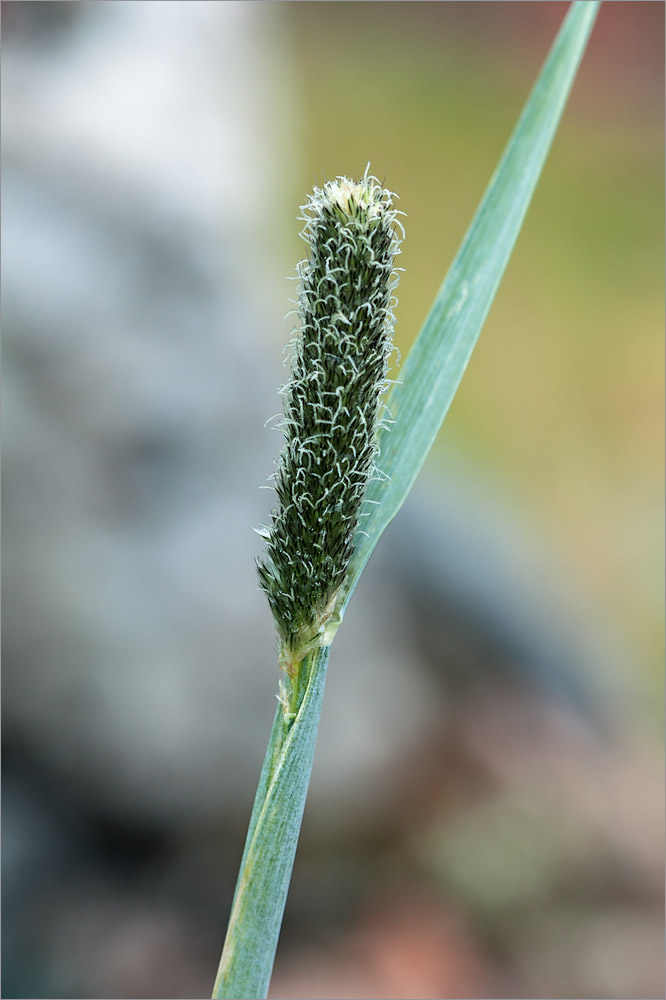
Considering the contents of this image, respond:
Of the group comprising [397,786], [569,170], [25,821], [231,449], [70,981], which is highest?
[569,170]

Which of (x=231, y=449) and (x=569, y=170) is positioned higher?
(x=569, y=170)

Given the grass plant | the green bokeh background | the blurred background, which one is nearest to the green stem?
the grass plant

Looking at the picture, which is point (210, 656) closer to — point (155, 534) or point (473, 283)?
point (155, 534)

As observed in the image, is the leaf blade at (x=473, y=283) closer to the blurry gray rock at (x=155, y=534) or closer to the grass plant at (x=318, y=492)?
the grass plant at (x=318, y=492)

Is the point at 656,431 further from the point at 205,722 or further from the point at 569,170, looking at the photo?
the point at 205,722

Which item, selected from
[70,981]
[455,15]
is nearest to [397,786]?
[70,981]

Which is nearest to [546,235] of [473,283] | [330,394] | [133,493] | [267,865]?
[133,493]
